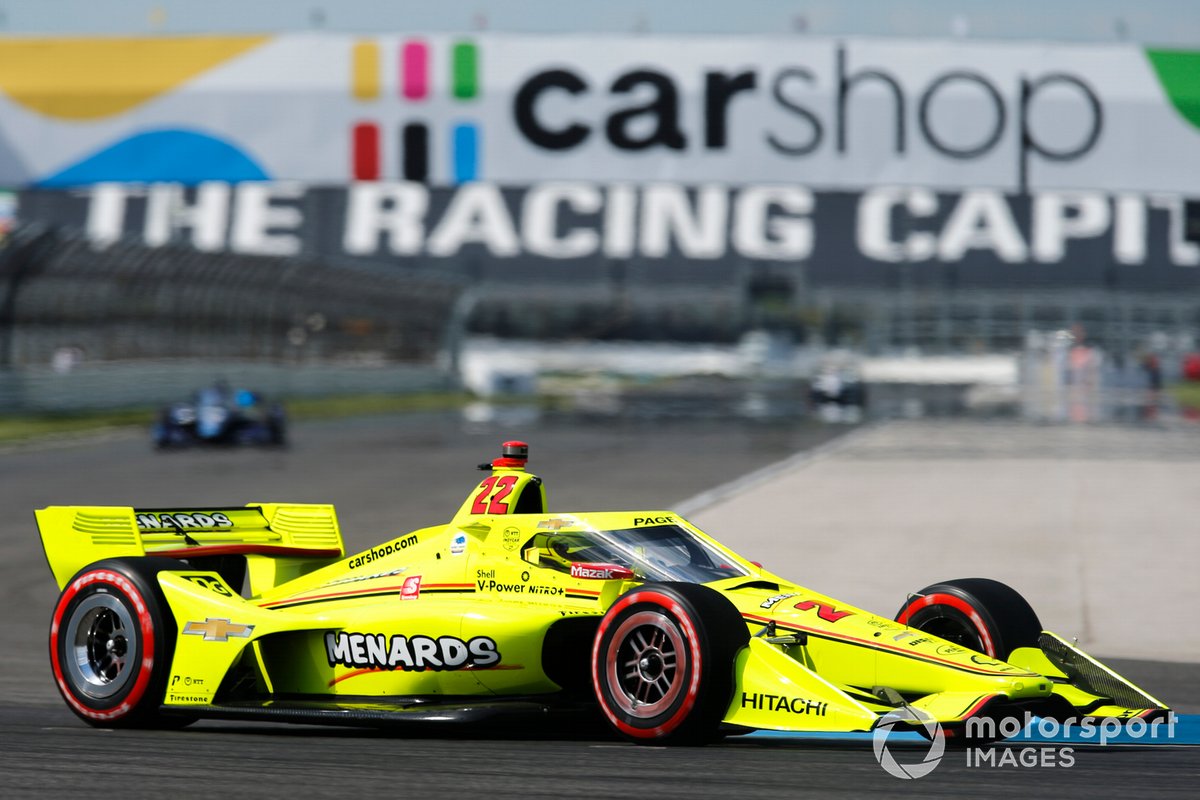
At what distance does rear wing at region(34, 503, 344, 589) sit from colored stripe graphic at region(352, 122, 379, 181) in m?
40.6

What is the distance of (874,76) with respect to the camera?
159 ft

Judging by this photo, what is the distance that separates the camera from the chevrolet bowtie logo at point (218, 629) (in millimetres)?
8117

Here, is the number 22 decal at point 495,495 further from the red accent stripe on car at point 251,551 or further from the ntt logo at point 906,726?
the ntt logo at point 906,726

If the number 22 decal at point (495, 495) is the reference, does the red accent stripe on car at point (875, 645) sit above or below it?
below

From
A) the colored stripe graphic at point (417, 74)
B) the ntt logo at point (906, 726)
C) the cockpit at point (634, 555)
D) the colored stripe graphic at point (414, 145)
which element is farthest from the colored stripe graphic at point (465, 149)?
the ntt logo at point (906, 726)

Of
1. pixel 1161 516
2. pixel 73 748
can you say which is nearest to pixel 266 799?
pixel 73 748

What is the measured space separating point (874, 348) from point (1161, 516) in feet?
162

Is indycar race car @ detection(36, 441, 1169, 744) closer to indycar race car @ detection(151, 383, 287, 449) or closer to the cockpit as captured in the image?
the cockpit

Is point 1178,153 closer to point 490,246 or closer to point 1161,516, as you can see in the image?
point 490,246

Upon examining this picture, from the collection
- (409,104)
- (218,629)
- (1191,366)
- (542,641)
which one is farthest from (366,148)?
(542,641)

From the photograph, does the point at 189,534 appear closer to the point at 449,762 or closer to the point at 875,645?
the point at 449,762

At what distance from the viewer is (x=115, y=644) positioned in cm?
833

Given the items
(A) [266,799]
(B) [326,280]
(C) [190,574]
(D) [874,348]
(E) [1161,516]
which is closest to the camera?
(A) [266,799]

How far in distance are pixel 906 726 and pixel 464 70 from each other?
146ft
